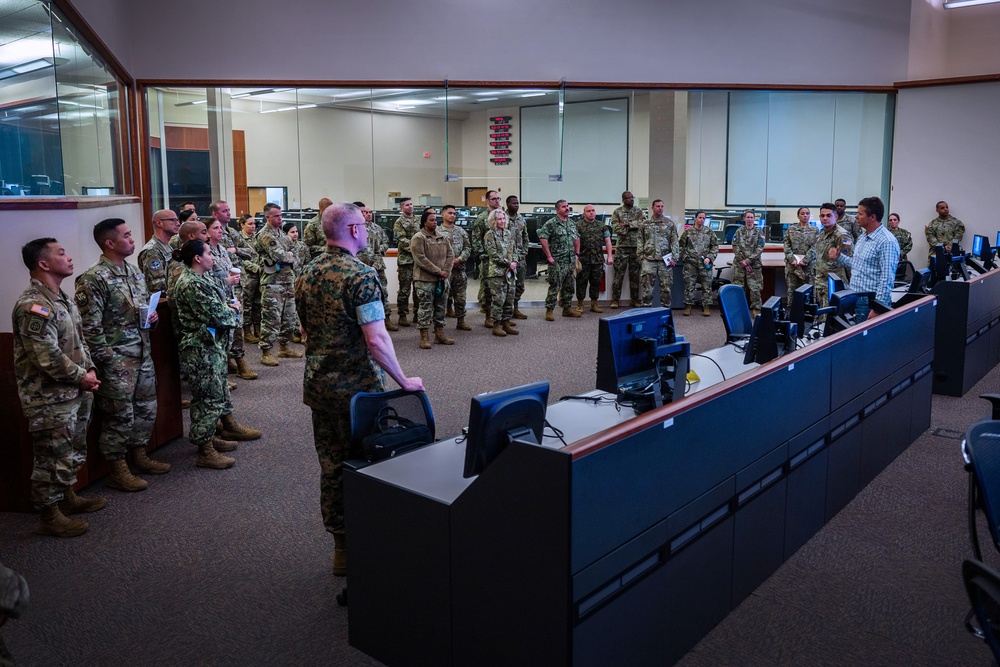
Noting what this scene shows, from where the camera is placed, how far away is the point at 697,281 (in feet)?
36.5

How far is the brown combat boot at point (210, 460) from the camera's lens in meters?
4.86

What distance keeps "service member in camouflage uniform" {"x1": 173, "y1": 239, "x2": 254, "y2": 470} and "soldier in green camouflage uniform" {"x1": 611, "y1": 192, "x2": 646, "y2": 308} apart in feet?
23.1

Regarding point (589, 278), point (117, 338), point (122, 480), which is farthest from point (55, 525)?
point (589, 278)

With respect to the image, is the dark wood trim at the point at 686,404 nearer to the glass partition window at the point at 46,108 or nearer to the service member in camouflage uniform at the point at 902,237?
the glass partition window at the point at 46,108

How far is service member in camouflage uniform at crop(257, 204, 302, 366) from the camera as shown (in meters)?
7.88

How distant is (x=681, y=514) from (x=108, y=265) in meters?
3.27

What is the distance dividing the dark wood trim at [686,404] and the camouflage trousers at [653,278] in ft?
20.5

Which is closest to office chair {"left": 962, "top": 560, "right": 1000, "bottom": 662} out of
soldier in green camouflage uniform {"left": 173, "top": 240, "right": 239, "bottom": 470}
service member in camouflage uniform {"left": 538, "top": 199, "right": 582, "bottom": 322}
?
soldier in green camouflage uniform {"left": 173, "top": 240, "right": 239, "bottom": 470}

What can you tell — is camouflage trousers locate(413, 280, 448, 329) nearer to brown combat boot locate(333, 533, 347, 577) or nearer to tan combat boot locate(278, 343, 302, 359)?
tan combat boot locate(278, 343, 302, 359)

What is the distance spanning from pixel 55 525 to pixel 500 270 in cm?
598

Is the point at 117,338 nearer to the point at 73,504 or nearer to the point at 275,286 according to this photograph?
the point at 73,504

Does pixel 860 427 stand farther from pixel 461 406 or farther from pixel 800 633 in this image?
pixel 461 406

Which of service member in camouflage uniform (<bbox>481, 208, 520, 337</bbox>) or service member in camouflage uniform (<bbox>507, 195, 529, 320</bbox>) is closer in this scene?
service member in camouflage uniform (<bbox>481, 208, 520, 337</bbox>)

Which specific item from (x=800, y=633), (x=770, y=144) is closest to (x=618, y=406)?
(x=800, y=633)
